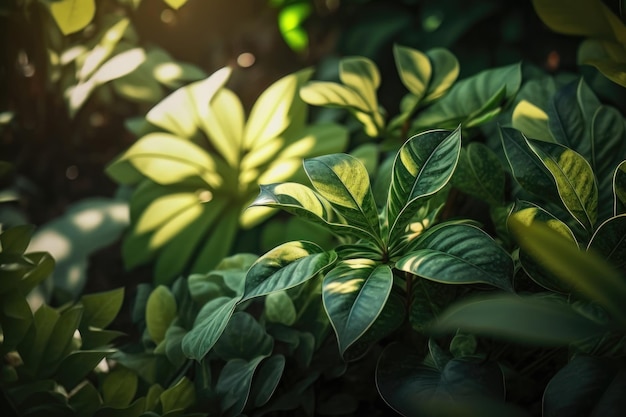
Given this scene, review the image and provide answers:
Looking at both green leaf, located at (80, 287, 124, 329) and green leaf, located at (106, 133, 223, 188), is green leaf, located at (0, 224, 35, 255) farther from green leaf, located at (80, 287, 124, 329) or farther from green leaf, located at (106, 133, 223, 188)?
green leaf, located at (106, 133, 223, 188)

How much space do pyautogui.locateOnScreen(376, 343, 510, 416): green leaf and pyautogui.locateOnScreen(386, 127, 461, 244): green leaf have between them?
14 centimetres

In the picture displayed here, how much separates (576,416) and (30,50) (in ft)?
3.55

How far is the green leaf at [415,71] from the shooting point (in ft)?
2.75

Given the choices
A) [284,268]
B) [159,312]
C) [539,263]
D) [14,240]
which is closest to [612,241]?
[539,263]

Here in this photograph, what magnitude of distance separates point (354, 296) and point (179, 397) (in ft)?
0.89

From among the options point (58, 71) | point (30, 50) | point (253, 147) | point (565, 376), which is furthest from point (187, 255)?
point (565, 376)

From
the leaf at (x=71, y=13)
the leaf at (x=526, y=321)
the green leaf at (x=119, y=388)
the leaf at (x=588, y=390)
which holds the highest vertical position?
the leaf at (x=71, y=13)

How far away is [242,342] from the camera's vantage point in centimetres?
69

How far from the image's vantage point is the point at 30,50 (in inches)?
43.1

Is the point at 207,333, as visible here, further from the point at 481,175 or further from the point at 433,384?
the point at 481,175

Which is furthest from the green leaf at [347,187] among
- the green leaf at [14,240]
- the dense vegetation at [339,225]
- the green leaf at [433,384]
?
the green leaf at [14,240]

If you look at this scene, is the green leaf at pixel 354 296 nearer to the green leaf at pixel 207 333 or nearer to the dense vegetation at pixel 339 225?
the dense vegetation at pixel 339 225

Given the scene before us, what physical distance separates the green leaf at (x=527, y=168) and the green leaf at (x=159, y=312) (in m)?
0.46

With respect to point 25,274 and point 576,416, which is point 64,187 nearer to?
point 25,274
